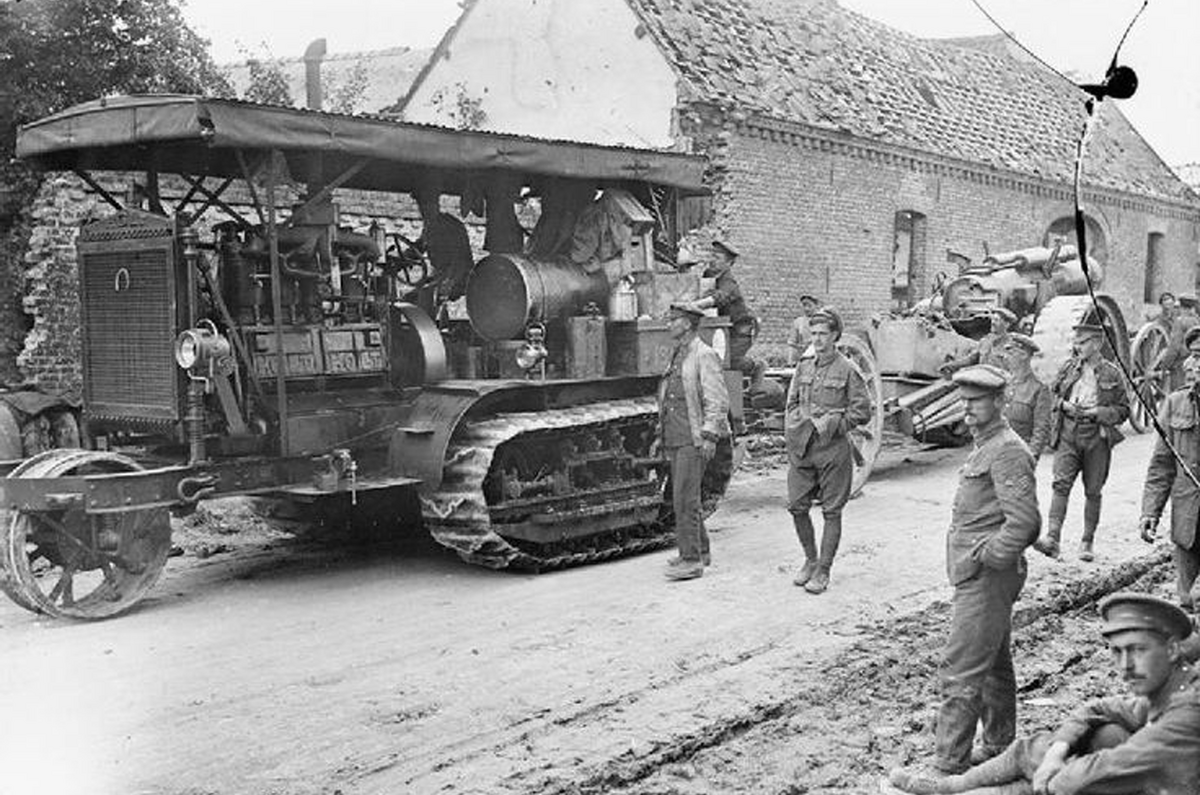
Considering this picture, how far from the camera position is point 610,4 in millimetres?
17859

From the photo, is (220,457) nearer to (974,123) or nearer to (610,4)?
(610,4)

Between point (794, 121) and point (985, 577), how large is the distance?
46.5 feet

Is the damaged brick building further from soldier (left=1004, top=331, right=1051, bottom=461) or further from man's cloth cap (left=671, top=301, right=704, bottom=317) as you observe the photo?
man's cloth cap (left=671, top=301, right=704, bottom=317)

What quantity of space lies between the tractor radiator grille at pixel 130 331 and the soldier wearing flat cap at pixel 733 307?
597 centimetres

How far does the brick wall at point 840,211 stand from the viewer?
18.2 meters

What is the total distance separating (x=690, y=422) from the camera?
9047mm

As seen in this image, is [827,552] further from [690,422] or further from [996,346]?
[996,346]

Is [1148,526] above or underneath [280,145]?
underneath

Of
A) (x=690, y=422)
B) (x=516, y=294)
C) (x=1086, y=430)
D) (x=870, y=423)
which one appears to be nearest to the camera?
(x=690, y=422)

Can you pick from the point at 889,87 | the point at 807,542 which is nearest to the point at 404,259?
the point at 807,542

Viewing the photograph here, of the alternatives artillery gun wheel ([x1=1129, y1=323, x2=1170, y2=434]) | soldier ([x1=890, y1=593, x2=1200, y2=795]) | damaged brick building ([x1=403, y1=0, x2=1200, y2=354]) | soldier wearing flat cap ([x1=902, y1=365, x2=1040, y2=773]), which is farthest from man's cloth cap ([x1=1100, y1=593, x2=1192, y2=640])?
damaged brick building ([x1=403, y1=0, x2=1200, y2=354])

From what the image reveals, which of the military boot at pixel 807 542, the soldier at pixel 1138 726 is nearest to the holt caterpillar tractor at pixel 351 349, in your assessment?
the military boot at pixel 807 542

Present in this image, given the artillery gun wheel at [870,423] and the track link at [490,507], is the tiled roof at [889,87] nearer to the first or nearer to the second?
the artillery gun wheel at [870,423]

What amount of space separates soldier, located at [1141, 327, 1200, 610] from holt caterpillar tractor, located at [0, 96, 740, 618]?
3.52 meters
